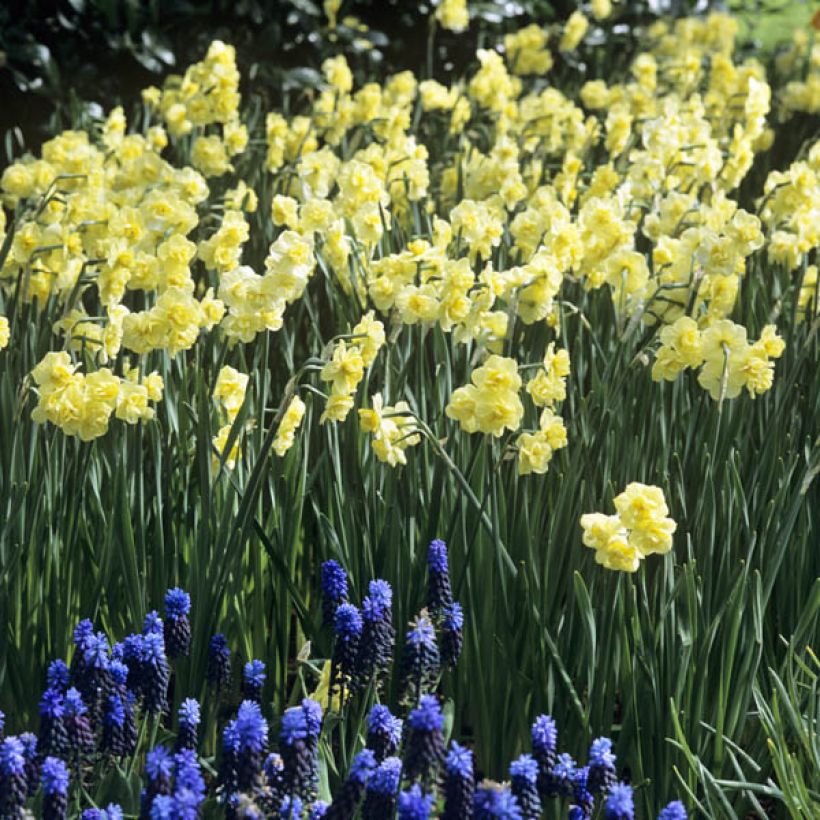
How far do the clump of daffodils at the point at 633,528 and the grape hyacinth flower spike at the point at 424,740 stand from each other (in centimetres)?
50

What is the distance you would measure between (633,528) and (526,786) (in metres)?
0.51

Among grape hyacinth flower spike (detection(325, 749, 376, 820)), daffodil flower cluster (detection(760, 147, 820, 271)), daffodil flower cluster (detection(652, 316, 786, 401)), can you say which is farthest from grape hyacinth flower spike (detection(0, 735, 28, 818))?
daffodil flower cluster (detection(760, 147, 820, 271))

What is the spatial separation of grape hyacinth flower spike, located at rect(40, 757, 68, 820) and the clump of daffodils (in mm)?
820

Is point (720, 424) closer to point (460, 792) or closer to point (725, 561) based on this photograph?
point (725, 561)

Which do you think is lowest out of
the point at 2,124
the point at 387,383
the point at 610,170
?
the point at 387,383

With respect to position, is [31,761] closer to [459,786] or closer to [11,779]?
[11,779]

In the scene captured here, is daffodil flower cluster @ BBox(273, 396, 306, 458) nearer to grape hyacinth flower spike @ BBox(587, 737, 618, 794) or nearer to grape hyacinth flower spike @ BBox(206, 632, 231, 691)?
grape hyacinth flower spike @ BBox(206, 632, 231, 691)

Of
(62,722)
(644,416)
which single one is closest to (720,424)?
(644,416)

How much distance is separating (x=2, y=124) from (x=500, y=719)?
4224mm

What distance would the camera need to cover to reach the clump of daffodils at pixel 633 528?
79.1 inches

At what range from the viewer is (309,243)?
2.50m

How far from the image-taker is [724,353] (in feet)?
8.04

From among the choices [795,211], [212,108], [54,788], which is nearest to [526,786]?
[54,788]

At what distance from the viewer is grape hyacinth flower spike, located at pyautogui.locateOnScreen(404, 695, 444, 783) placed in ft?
5.24
